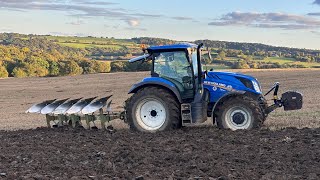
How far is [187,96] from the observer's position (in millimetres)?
12117

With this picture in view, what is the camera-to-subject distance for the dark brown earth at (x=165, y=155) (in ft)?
24.1

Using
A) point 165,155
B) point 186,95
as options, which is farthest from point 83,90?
point 165,155

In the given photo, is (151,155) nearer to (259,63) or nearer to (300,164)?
(300,164)

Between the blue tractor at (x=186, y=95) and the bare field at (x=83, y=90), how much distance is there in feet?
7.15

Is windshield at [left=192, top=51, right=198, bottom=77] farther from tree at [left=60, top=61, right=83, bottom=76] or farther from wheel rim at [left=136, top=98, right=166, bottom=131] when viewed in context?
tree at [left=60, top=61, right=83, bottom=76]

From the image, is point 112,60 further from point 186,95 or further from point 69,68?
point 186,95

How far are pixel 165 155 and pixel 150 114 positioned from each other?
141 inches

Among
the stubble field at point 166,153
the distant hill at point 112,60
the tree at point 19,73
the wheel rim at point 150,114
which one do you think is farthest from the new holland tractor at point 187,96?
the tree at point 19,73

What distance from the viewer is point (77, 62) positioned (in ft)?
173

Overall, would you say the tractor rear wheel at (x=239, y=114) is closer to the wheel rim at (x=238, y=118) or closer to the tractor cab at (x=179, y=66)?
the wheel rim at (x=238, y=118)

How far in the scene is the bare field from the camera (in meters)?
16.6

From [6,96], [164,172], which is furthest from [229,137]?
[6,96]

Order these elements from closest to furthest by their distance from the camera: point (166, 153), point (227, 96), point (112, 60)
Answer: point (166, 153) → point (227, 96) → point (112, 60)

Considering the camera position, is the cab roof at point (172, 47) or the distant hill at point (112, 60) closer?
the cab roof at point (172, 47)
